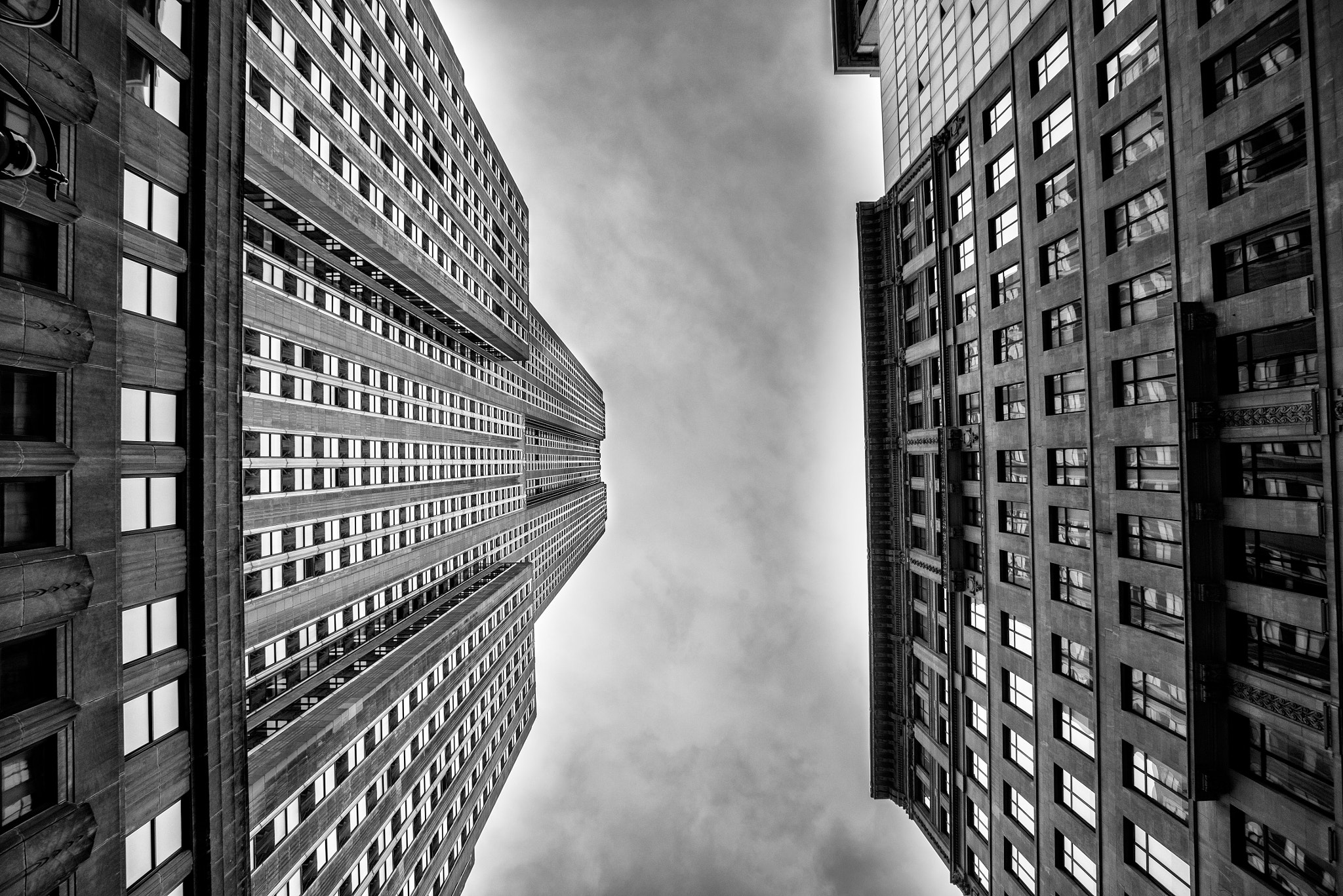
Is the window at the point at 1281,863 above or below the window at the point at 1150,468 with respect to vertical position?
below

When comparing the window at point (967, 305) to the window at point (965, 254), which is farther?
the window at point (965, 254)

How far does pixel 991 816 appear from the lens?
3262cm

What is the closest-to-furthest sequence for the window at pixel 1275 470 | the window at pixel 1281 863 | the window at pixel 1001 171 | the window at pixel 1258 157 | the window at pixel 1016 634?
the window at pixel 1281 863, the window at pixel 1275 470, the window at pixel 1258 157, the window at pixel 1016 634, the window at pixel 1001 171

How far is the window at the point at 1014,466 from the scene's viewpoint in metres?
29.9

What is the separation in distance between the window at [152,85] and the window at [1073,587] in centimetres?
3968

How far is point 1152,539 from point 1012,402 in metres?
10.5

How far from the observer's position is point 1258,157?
1856 centimetres

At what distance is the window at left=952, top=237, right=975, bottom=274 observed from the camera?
34656mm

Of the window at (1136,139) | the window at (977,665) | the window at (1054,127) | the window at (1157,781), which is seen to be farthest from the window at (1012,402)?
the window at (1157,781)

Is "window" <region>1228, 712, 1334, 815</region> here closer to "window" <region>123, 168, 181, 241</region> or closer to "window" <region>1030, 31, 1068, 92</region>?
"window" <region>1030, 31, 1068, 92</region>

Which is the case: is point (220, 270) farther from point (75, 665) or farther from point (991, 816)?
point (991, 816)

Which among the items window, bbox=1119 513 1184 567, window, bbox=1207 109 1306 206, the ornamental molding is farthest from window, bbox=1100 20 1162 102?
the ornamental molding

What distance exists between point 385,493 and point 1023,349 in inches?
1958

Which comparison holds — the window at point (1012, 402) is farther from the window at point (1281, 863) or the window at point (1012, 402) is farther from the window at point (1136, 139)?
the window at point (1281, 863)
